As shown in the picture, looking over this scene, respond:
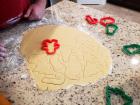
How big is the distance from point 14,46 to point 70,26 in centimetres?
24

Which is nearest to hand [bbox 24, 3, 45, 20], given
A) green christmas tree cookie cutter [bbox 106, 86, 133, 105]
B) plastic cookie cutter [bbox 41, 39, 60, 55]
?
plastic cookie cutter [bbox 41, 39, 60, 55]

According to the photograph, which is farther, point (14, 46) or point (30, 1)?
point (30, 1)

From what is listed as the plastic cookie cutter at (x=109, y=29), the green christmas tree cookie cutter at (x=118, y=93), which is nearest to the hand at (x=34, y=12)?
the plastic cookie cutter at (x=109, y=29)

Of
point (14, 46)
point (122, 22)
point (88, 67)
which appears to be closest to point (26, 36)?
point (14, 46)

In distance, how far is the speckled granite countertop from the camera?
1.98ft

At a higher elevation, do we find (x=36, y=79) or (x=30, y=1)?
(x=30, y=1)

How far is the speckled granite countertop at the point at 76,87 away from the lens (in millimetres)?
603

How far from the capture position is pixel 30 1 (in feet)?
3.17

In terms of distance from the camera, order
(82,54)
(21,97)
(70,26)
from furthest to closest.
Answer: (70,26), (82,54), (21,97)

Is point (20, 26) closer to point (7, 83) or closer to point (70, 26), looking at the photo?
point (70, 26)

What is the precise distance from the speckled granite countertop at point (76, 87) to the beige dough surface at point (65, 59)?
2 cm

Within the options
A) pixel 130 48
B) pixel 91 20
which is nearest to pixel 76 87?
pixel 130 48

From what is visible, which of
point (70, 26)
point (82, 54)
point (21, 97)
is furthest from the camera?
point (70, 26)

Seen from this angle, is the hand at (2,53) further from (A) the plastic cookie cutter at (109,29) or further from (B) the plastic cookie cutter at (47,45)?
(A) the plastic cookie cutter at (109,29)
